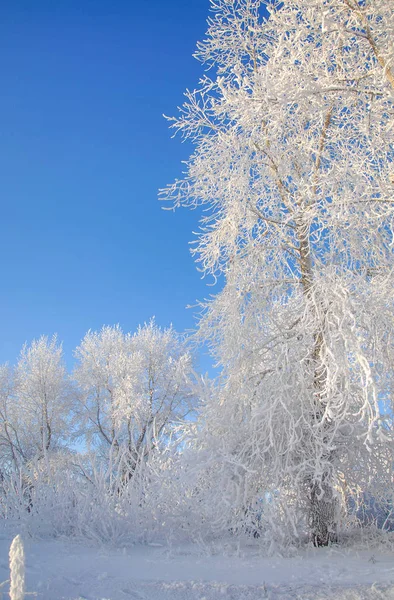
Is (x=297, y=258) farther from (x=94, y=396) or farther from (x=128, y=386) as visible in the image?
(x=94, y=396)

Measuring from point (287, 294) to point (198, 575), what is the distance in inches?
171

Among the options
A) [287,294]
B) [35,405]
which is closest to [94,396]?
[35,405]

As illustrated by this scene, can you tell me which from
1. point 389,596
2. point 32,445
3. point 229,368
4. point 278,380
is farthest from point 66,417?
point 389,596

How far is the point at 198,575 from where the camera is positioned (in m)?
5.13

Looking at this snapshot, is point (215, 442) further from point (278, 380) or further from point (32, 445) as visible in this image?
point (32, 445)

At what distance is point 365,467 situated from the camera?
732 cm

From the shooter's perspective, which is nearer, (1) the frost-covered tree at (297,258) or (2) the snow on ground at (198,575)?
(2) the snow on ground at (198,575)

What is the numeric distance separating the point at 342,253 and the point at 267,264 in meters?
1.13

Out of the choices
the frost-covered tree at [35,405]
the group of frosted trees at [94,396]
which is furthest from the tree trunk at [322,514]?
the frost-covered tree at [35,405]

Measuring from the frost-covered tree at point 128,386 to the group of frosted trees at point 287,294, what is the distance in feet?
35.1

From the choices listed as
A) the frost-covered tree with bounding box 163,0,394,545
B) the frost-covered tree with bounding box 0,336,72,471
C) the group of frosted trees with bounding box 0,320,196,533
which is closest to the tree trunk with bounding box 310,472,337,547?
the frost-covered tree with bounding box 163,0,394,545

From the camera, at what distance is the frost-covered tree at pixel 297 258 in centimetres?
603

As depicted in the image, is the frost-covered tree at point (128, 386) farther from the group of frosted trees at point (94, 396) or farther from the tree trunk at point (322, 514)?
the tree trunk at point (322, 514)

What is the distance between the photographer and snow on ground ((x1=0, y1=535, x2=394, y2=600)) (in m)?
4.45
